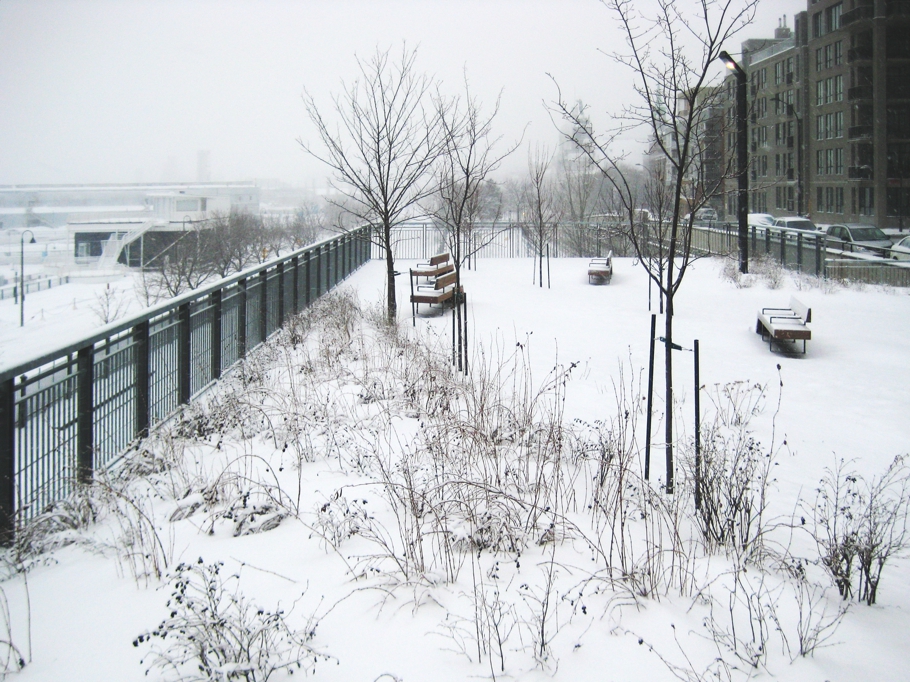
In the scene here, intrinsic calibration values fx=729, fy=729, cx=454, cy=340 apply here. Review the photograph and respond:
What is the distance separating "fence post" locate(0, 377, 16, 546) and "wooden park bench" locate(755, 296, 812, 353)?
33.0ft

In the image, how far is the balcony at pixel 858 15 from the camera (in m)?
44.3

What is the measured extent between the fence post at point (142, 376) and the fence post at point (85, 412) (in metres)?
0.92

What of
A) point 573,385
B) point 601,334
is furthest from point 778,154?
point 573,385

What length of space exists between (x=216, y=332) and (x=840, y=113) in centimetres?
4977

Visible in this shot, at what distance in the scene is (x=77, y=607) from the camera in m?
3.77

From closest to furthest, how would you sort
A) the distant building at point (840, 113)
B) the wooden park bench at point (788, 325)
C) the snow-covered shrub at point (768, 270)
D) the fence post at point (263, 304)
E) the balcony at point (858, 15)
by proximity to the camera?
the fence post at point (263, 304) < the wooden park bench at point (788, 325) < the snow-covered shrub at point (768, 270) < the distant building at point (840, 113) < the balcony at point (858, 15)

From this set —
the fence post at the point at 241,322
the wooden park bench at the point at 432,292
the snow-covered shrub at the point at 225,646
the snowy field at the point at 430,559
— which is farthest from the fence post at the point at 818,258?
the snow-covered shrub at the point at 225,646

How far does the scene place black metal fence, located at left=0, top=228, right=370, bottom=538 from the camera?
4465mm

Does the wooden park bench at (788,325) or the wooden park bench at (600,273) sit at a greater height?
the wooden park bench at (600,273)

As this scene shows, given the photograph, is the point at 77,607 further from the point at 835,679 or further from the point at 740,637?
the point at 835,679

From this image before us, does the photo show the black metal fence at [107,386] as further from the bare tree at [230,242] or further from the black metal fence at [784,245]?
the bare tree at [230,242]

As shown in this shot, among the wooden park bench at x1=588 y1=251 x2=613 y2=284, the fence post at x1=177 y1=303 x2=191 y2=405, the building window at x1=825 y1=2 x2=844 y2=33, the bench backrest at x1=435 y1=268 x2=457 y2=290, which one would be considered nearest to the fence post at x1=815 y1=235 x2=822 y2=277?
the wooden park bench at x1=588 y1=251 x2=613 y2=284

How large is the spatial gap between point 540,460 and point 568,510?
24.1 inches

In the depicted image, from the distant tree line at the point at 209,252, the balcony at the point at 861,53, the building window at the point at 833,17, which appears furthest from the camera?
the building window at the point at 833,17
